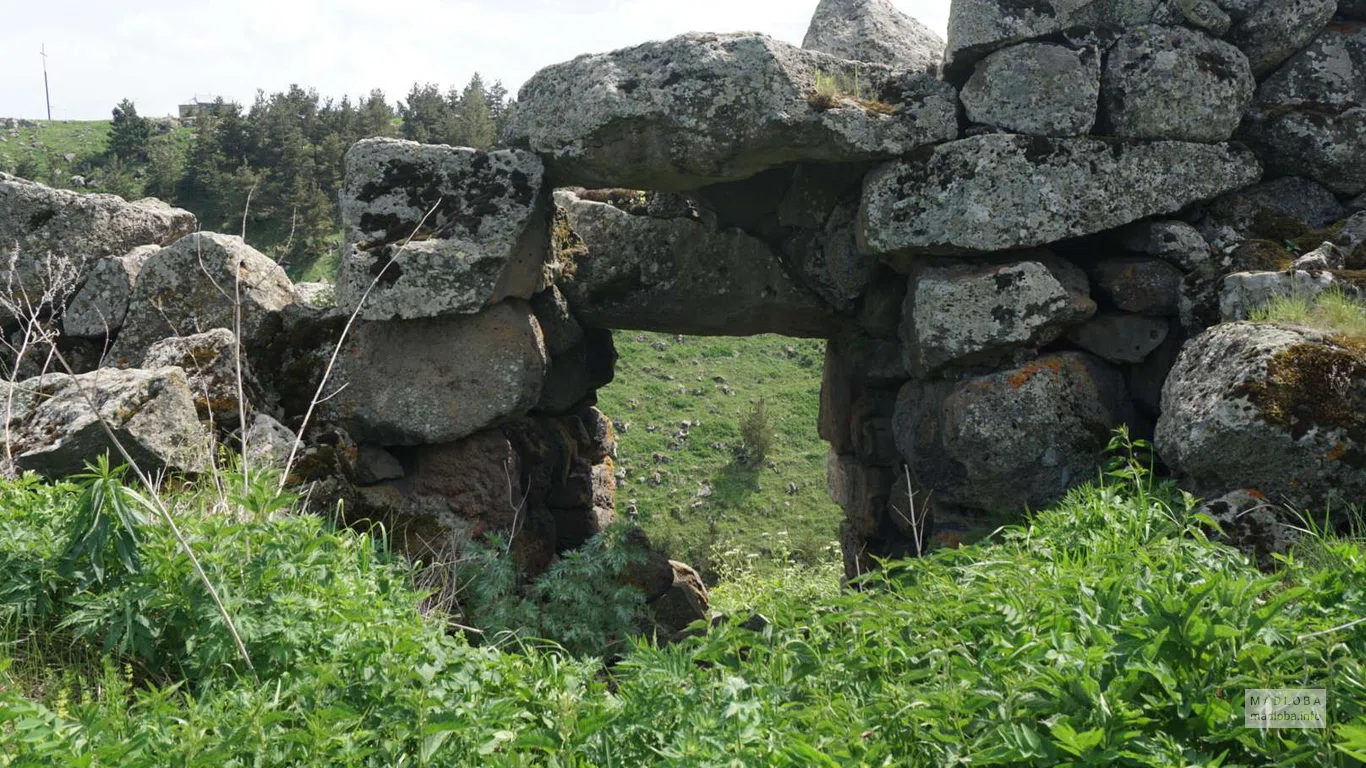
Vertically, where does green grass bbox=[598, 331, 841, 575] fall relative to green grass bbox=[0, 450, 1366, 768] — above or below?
below

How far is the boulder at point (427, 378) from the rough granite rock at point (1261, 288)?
16.9ft

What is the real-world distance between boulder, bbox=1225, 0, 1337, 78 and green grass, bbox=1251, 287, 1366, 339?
242cm

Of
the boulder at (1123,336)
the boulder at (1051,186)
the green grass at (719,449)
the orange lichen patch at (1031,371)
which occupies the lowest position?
the green grass at (719,449)

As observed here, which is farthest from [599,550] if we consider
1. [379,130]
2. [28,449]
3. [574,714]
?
[379,130]

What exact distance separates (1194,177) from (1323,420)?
8.99 ft

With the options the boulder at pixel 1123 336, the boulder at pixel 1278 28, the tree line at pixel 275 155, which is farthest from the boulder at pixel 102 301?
the tree line at pixel 275 155

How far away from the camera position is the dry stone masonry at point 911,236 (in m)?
7.78

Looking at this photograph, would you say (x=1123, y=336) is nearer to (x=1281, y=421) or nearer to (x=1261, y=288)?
(x=1261, y=288)

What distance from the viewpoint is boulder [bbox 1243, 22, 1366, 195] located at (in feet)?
26.2

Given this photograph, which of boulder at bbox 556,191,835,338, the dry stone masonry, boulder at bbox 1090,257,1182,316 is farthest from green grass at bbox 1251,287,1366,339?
boulder at bbox 556,191,835,338

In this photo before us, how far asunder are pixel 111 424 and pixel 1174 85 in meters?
7.51

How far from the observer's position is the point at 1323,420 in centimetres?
588

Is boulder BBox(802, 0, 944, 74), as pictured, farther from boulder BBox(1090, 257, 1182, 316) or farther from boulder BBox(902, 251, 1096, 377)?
boulder BBox(1090, 257, 1182, 316)

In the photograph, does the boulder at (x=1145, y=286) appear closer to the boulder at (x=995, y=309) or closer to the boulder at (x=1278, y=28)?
the boulder at (x=995, y=309)
